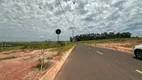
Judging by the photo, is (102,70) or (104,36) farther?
(104,36)

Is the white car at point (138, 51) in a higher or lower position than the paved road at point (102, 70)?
higher

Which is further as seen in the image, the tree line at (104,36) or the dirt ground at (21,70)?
the tree line at (104,36)

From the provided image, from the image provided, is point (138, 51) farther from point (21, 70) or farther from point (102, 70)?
point (21, 70)

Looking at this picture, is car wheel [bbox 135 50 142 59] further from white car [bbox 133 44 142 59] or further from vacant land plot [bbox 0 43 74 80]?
vacant land plot [bbox 0 43 74 80]

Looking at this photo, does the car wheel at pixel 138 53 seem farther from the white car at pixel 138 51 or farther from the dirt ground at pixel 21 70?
the dirt ground at pixel 21 70

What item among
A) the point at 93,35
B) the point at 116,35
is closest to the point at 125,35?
the point at 116,35

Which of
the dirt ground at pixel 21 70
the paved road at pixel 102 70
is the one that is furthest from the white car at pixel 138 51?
the dirt ground at pixel 21 70

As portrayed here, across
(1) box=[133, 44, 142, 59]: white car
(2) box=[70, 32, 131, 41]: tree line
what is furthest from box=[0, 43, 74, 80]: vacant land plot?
(2) box=[70, 32, 131, 41]: tree line

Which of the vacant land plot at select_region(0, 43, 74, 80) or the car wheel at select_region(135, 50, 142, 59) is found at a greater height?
the car wheel at select_region(135, 50, 142, 59)

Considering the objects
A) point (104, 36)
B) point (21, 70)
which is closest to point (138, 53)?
point (21, 70)

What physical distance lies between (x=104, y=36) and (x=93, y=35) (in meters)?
14.5

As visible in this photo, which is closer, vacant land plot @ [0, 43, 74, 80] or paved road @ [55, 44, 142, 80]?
paved road @ [55, 44, 142, 80]

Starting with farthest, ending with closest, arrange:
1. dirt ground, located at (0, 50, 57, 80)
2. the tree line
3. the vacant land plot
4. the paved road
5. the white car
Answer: the tree line
the white car
the vacant land plot
dirt ground, located at (0, 50, 57, 80)
the paved road

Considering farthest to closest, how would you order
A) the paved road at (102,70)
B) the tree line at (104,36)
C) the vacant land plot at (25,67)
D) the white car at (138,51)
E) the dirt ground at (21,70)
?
the tree line at (104,36), the white car at (138,51), the vacant land plot at (25,67), the dirt ground at (21,70), the paved road at (102,70)
